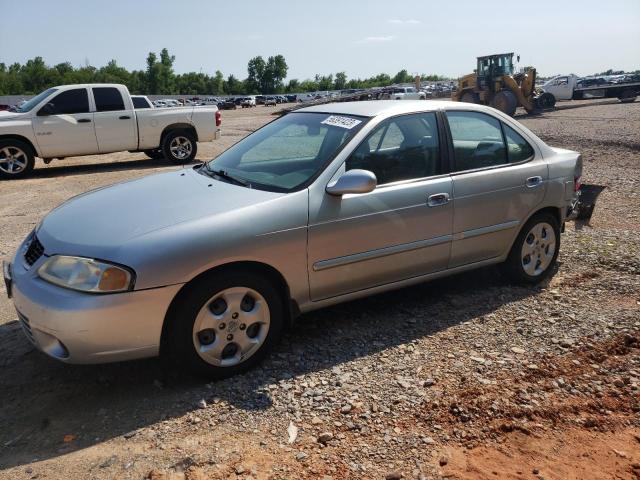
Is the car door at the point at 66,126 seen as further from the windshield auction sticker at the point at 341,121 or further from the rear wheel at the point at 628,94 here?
the rear wheel at the point at 628,94

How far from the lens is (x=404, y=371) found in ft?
11.6

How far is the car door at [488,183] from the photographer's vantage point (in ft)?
14.1

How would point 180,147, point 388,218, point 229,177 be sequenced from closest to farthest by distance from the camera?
point 388,218, point 229,177, point 180,147

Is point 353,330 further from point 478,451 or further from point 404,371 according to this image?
point 478,451

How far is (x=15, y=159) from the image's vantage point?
1150 centimetres

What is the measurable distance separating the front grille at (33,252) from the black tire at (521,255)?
3.63 metres

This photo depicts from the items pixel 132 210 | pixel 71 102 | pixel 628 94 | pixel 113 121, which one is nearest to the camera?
pixel 132 210

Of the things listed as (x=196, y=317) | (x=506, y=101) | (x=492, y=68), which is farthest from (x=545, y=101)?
(x=196, y=317)

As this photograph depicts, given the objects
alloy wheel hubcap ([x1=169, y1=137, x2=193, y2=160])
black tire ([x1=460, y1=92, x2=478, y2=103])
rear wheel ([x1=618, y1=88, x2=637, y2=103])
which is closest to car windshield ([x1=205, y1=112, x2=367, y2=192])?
alloy wheel hubcap ([x1=169, y1=137, x2=193, y2=160])

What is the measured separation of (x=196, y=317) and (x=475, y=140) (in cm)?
267

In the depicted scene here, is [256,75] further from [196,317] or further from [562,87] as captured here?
[196,317]

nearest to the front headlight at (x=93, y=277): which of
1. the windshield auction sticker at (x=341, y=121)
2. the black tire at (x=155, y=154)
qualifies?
the windshield auction sticker at (x=341, y=121)

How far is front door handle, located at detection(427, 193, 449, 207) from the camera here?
4.08 metres

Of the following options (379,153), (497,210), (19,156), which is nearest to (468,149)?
(497,210)
